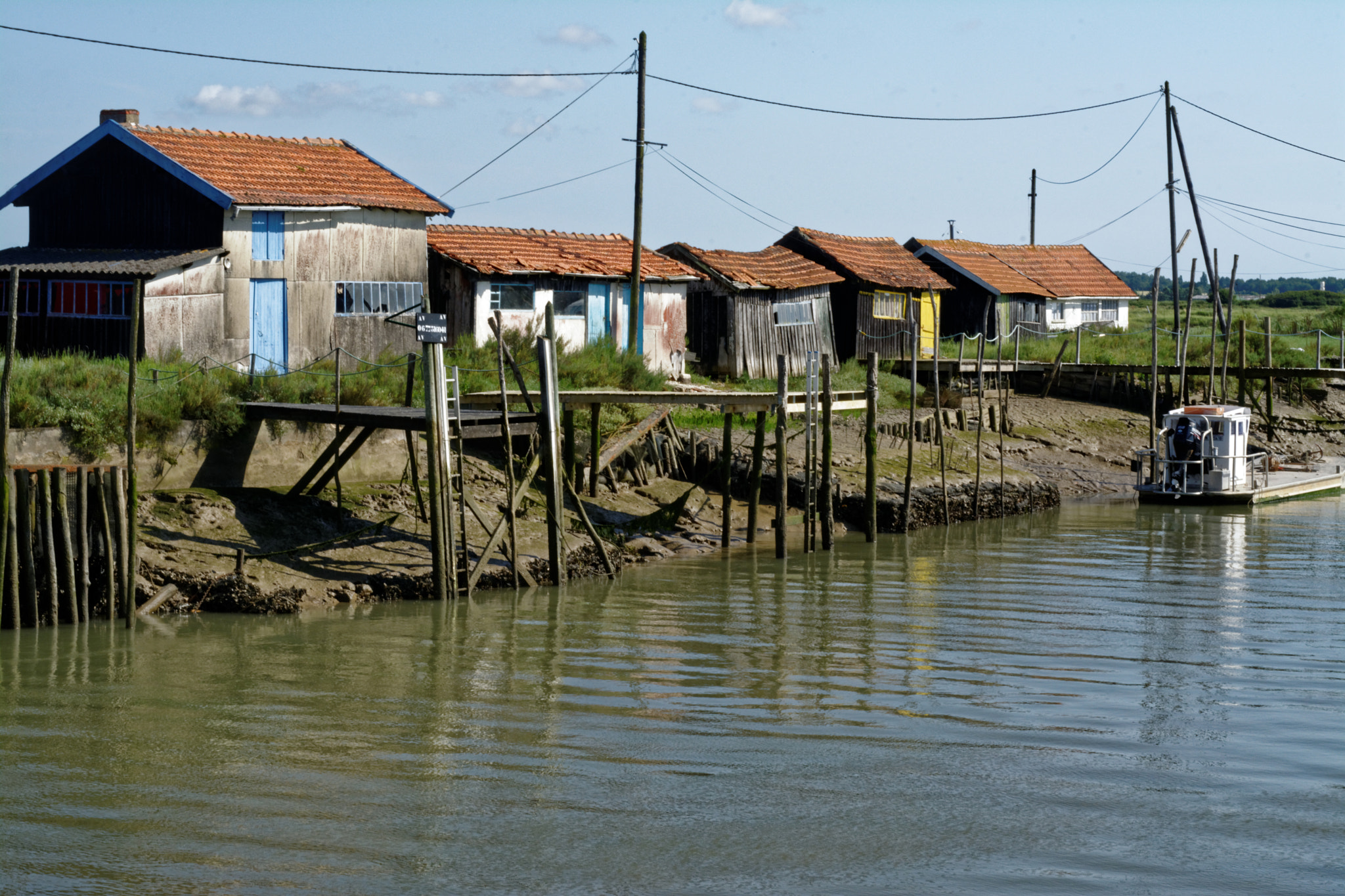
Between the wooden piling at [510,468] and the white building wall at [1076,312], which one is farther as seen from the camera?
the white building wall at [1076,312]

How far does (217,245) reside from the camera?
919 inches

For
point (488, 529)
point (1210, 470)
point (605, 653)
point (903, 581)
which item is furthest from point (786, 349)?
point (605, 653)

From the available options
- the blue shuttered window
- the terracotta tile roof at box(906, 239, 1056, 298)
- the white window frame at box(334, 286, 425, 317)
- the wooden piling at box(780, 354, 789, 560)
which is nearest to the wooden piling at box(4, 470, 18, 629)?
the blue shuttered window

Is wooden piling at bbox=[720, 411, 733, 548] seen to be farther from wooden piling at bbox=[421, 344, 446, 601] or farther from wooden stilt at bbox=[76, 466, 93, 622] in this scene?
wooden stilt at bbox=[76, 466, 93, 622]

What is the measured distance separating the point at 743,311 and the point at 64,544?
2254cm

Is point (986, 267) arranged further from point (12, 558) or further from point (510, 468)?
point (12, 558)

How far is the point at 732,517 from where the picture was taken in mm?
24062

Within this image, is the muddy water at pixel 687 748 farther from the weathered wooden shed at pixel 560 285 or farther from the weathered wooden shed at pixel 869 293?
the weathered wooden shed at pixel 869 293

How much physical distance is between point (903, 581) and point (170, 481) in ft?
33.4

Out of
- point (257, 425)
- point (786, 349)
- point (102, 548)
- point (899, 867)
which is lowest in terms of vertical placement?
point (899, 867)

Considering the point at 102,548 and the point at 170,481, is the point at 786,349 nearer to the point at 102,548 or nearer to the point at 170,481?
the point at 170,481

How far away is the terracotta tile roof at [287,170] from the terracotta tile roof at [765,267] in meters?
9.73

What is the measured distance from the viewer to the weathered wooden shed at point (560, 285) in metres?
28.7

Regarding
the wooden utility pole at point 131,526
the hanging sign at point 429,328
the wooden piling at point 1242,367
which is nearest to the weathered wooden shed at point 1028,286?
the wooden piling at point 1242,367
